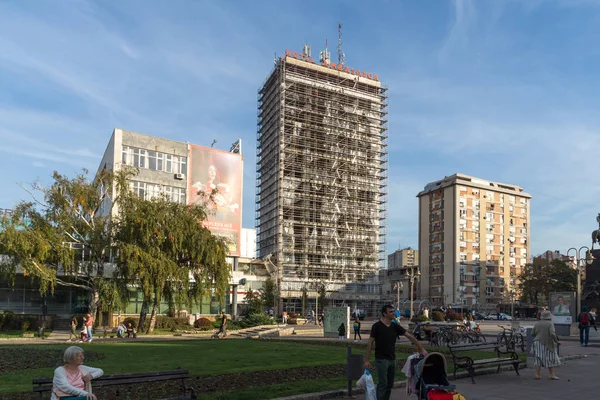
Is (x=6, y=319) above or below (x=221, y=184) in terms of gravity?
below

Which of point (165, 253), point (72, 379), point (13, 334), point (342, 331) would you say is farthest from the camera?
point (165, 253)

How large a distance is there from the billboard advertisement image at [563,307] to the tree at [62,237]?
90.8 feet

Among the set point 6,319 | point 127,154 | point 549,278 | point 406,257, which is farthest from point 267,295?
point 406,257

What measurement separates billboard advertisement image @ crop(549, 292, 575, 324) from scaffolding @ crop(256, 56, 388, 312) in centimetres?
6297

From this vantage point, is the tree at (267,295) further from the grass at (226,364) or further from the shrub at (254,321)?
the grass at (226,364)

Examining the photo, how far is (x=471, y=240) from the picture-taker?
107m

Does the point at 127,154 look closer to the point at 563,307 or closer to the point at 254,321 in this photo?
the point at 254,321

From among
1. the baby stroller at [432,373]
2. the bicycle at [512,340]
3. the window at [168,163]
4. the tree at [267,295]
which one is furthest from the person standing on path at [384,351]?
the tree at [267,295]

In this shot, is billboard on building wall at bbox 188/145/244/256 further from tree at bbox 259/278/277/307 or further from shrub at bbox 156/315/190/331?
shrub at bbox 156/315/190/331

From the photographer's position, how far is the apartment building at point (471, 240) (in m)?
105

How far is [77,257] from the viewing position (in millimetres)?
41625

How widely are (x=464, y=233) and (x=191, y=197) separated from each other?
6470cm

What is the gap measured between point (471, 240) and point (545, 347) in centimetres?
9732

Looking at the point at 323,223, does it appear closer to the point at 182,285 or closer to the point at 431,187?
the point at 431,187
